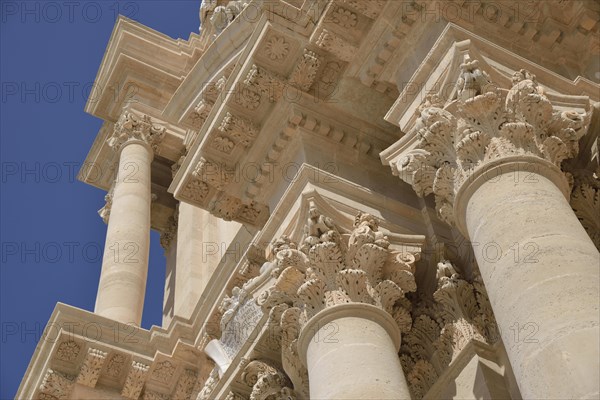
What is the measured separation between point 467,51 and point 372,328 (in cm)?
387

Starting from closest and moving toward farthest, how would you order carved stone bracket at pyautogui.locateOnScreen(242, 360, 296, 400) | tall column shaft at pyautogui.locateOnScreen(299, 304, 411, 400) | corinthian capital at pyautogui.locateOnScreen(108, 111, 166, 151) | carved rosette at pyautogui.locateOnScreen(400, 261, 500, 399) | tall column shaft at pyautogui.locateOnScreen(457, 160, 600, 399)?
tall column shaft at pyautogui.locateOnScreen(457, 160, 600, 399), tall column shaft at pyautogui.locateOnScreen(299, 304, 411, 400), carved rosette at pyautogui.locateOnScreen(400, 261, 500, 399), carved stone bracket at pyautogui.locateOnScreen(242, 360, 296, 400), corinthian capital at pyautogui.locateOnScreen(108, 111, 166, 151)

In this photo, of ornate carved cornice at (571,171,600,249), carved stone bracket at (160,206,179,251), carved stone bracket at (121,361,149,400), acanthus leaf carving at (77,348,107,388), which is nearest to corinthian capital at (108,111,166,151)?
carved stone bracket at (160,206,179,251)

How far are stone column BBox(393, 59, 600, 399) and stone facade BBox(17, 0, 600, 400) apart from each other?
1.0 inches

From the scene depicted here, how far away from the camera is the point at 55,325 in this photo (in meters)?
18.2

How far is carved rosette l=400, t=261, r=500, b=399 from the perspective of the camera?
43.5 ft

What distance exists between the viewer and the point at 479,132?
12.0 meters

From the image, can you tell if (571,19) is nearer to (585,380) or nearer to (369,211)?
(369,211)

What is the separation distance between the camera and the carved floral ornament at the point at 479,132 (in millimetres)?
11867

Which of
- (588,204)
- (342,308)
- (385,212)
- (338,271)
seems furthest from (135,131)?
(588,204)

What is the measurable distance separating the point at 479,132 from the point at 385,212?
3.34 meters

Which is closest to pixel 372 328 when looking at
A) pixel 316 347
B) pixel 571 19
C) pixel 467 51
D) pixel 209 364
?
pixel 316 347

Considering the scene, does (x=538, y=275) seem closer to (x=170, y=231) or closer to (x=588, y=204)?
(x=588, y=204)

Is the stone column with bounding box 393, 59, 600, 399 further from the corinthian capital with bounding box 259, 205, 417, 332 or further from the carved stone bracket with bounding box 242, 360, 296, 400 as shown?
the carved stone bracket with bounding box 242, 360, 296, 400

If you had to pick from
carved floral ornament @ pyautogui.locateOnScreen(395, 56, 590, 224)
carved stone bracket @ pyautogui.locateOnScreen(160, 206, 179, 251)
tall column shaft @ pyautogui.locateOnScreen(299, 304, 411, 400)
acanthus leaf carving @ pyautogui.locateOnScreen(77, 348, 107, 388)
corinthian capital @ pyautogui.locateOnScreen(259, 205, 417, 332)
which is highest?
carved stone bracket @ pyautogui.locateOnScreen(160, 206, 179, 251)
